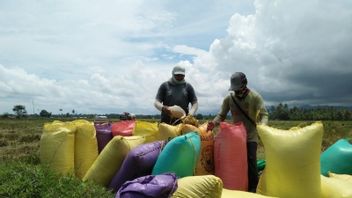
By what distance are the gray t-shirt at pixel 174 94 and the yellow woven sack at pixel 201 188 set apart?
2.49m

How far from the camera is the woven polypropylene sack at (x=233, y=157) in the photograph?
17.9ft

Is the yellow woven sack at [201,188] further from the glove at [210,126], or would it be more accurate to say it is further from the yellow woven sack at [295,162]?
the glove at [210,126]

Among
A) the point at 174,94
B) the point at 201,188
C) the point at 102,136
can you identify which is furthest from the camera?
the point at 174,94

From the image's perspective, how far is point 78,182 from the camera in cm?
472

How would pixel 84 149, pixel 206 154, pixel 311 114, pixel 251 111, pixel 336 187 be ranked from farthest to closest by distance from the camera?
1. pixel 311 114
2. pixel 84 149
3. pixel 251 111
4. pixel 206 154
5. pixel 336 187

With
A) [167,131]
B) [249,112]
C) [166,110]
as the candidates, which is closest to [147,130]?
[166,110]

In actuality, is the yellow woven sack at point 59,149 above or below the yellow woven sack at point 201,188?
above

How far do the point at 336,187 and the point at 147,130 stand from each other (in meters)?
2.49

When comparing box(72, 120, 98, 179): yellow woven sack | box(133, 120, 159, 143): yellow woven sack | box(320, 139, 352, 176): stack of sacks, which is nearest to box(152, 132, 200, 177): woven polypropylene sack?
box(133, 120, 159, 143): yellow woven sack

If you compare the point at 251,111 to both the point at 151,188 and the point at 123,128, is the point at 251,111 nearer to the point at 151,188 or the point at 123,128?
the point at 123,128

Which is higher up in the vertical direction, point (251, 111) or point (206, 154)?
point (251, 111)

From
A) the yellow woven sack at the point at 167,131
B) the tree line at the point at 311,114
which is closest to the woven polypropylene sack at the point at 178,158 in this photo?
the yellow woven sack at the point at 167,131

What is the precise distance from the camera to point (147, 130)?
6.30m

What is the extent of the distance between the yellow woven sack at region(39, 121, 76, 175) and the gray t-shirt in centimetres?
126
